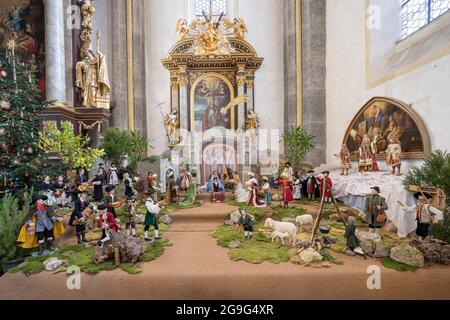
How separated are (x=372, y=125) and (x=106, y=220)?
8154 mm

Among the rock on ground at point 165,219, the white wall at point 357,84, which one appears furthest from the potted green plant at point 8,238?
the white wall at point 357,84

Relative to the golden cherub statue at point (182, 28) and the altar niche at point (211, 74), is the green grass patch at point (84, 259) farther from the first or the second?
the golden cherub statue at point (182, 28)

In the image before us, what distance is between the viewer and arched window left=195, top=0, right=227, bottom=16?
536 inches

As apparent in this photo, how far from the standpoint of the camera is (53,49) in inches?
316

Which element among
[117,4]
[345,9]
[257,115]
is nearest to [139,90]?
[117,4]

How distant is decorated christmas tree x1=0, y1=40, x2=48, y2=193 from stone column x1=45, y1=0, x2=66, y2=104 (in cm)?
200

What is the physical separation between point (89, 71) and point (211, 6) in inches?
321

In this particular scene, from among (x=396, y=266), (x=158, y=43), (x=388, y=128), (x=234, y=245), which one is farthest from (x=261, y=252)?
(x=158, y=43)

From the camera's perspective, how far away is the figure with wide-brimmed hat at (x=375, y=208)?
4879mm

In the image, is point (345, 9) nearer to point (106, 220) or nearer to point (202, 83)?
point (202, 83)

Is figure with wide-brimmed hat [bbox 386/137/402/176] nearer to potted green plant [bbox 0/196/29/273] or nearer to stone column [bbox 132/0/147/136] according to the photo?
potted green plant [bbox 0/196/29/273]

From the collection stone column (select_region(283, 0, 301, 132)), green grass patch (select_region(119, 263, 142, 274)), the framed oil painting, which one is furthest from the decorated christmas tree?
stone column (select_region(283, 0, 301, 132))

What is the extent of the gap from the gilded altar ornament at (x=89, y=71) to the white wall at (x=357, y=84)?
378 inches

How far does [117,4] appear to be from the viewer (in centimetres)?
1206
